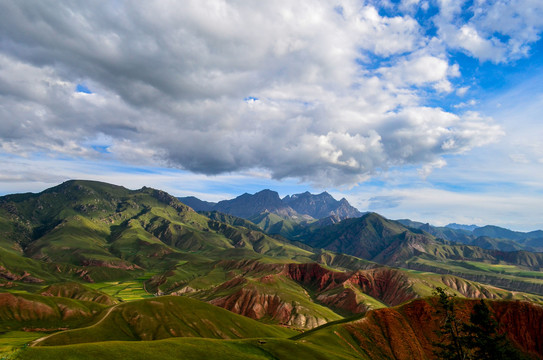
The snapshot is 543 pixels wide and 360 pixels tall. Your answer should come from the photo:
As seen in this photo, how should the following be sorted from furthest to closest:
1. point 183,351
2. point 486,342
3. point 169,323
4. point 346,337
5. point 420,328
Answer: point 169,323, point 420,328, point 346,337, point 486,342, point 183,351

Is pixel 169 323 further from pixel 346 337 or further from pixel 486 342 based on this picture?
pixel 486 342

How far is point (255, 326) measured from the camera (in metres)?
164

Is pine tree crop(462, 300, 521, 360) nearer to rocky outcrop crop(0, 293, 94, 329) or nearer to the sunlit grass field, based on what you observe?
the sunlit grass field

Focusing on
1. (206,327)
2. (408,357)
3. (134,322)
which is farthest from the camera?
(206,327)

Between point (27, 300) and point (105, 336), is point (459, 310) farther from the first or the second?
point (27, 300)

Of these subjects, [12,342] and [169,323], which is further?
[169,323]

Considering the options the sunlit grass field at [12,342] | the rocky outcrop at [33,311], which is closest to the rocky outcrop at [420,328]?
the sunlit grass field at [12,342]

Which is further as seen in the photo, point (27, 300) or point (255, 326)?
point (27, 300)

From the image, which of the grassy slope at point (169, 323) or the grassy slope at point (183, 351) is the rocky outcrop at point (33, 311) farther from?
the grassy slope at point (183, 351)

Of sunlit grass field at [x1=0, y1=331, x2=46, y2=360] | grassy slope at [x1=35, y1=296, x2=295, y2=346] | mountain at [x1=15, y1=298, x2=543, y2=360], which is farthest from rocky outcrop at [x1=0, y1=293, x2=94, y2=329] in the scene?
mountain at [x1=15, y1=298, x2=543, y2=360]

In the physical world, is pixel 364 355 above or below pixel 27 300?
above

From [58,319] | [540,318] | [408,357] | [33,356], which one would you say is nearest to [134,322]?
[58,319]

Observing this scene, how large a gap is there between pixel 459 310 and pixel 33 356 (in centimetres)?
14882

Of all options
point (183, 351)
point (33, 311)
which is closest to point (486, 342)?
point (183, 351)
